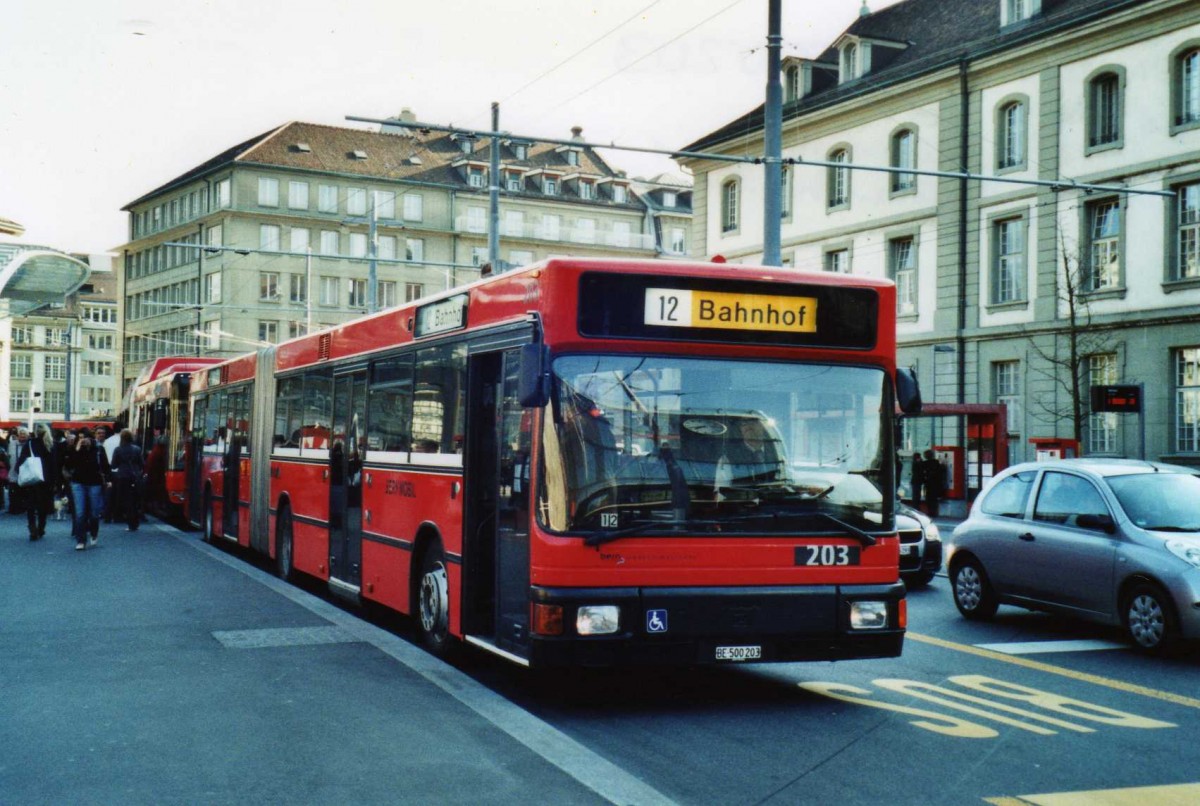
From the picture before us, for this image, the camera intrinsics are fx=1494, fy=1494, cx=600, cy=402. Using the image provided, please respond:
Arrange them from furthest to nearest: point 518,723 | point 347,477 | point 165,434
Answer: point 165,434 → point 347,477 → point 518,723

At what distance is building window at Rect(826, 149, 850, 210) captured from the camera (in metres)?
46.3

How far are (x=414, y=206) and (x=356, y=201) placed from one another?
367 centimetres

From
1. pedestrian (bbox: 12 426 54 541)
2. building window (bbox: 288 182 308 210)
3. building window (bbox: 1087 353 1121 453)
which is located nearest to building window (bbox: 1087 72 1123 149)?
building window (bbox: 1087 353 1121 453)

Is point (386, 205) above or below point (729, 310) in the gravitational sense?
above

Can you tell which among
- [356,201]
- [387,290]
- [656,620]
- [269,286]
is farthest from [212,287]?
[656,620]

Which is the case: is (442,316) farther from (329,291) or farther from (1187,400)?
(329,291)

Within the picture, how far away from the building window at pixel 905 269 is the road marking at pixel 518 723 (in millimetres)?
33072

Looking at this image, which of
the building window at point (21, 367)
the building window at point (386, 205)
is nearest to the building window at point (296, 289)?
the building window at point (386, 205)

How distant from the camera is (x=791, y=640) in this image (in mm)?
8703

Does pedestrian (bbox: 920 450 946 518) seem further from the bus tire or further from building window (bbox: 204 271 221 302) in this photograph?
building window (bbox: 204 271 221 302)

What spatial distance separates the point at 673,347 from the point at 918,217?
35688 mm

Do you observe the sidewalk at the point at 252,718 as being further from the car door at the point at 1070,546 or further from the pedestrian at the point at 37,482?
the pedestrian at the point at 37,482

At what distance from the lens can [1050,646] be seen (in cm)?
1206

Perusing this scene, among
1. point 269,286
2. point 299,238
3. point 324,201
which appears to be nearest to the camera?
point 269,286
